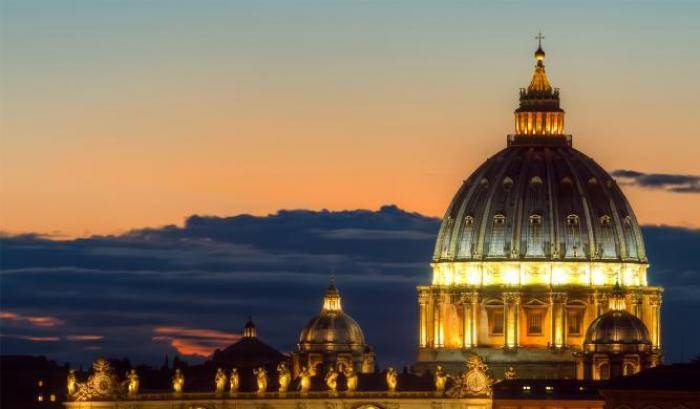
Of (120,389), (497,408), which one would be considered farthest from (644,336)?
(120,389)

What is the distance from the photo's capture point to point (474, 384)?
17312 cm

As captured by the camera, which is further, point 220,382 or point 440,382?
point 220,382

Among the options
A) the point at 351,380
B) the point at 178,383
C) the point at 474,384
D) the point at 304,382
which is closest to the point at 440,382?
the point at 474,384

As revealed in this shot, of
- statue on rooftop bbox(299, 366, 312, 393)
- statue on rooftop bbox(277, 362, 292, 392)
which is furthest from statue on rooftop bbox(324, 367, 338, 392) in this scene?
statue on rooftop bbox(277, 362, 292, 392)

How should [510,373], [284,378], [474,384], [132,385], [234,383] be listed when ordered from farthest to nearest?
[510,373] < [132,385] < [234,383] < [284,378] < [474,384]

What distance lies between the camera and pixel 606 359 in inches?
7308

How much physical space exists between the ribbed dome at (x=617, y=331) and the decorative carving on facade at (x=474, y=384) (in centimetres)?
1518

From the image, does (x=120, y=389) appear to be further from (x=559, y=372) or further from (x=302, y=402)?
(x=559, y=372)

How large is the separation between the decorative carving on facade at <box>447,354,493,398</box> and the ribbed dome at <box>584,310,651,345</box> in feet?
49.8

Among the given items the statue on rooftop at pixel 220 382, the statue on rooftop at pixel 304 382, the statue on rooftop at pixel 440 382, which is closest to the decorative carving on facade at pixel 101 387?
the statue on rooftop at pixel 220 382

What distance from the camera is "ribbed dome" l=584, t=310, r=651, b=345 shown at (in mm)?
186625

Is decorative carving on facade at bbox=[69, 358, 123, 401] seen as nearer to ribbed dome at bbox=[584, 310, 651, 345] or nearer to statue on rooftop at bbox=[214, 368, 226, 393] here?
statue on rooftop at bbox=[214, 368, 226, 393]

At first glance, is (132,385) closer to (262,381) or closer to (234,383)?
(234,383)

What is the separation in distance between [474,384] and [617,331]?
1651 centimetres
